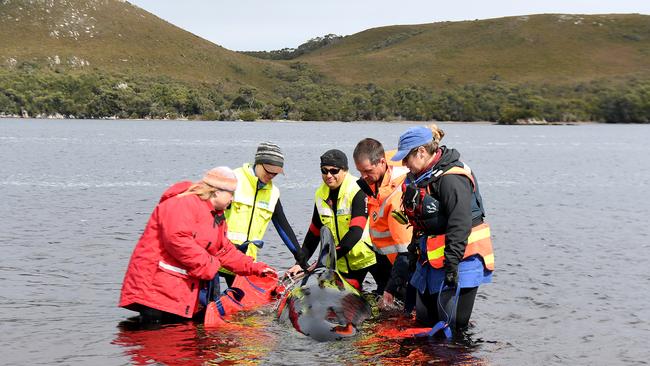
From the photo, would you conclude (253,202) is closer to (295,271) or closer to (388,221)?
(295,271)

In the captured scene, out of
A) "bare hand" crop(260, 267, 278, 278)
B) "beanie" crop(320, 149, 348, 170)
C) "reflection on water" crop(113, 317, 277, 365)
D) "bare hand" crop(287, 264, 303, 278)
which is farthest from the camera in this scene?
"bare hand" crop(287, 264, 303, 278)

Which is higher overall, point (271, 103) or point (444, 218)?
point (271, 103)

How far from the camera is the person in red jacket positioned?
9.13 m

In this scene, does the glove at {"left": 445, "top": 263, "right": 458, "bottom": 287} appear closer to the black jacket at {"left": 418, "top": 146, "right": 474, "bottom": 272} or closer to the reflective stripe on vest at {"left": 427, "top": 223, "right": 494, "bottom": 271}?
the black jacket at {"left": 418, "top": 146, "right": 474, "bottom": 272}

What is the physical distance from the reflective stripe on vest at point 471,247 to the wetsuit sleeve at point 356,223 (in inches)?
75.9

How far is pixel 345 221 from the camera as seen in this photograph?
36.2ft

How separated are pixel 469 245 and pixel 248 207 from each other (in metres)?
3.19

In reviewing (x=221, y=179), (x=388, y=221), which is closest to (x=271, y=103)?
(x=388, y=221)

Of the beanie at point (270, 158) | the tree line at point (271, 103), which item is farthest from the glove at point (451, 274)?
the tree line at point (271, 103)

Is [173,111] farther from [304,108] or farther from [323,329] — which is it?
[323,329]

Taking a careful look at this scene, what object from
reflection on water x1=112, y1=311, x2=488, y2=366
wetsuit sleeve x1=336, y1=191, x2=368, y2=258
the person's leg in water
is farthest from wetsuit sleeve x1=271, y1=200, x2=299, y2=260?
the person's leg in water

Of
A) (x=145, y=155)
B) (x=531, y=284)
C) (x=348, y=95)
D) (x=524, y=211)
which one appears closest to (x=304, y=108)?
(x=348, y=95)

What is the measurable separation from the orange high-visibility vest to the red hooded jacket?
2.46 metres

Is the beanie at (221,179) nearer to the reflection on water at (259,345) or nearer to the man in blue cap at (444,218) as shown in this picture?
the man in blue cap at (444,218)
